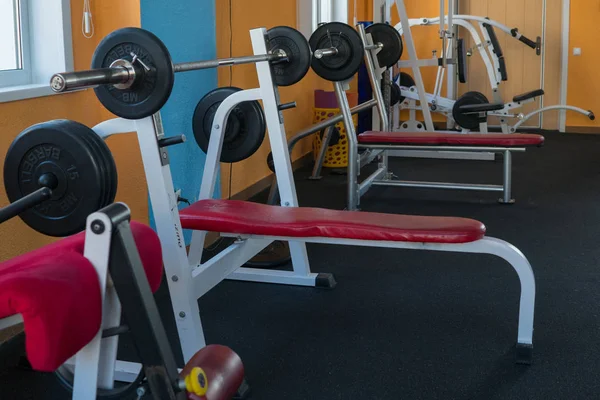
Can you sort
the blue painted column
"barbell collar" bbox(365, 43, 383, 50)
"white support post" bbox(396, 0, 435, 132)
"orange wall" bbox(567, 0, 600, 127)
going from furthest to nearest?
"orange wall" bbox(567, 0, 600, 127) < "white support post" bbox(396, 0, 435, 132) < "barbell collar" bbox(365, 43, 383, 50) < the blue painted column

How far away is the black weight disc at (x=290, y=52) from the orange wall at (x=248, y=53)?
108 centimetres

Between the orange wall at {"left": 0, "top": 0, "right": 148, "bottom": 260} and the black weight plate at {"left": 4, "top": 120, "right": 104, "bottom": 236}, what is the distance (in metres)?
0.76

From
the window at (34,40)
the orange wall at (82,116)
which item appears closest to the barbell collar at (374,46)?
the orange wall at (82,116)

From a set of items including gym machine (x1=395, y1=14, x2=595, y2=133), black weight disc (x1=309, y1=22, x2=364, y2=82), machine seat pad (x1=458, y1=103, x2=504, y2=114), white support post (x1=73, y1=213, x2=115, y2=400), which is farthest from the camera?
gym machine (x1=395, y1=14, x2=595, y2=133)

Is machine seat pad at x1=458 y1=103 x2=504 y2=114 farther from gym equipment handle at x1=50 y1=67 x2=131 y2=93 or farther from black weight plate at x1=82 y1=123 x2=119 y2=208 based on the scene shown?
black weight plate at x1=82 y1=123 x2=119 y2=208

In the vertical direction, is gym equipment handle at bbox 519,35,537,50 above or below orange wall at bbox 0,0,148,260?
above

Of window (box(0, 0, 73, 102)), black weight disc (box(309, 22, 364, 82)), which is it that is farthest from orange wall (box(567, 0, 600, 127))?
window (box(0, 0, 73, 102))

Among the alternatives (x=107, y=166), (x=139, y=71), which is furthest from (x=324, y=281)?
(x=107, y=166)

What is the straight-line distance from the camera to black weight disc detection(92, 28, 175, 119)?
1.80m

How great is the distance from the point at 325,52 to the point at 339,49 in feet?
0.68

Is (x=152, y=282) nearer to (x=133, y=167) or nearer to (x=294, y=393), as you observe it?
(x=294, y=393)

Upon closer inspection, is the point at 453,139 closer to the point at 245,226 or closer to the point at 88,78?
the point at 245,226

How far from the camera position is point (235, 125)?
278 centimetres

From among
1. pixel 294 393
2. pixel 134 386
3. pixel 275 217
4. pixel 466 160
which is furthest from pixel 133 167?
pixel 466 160
